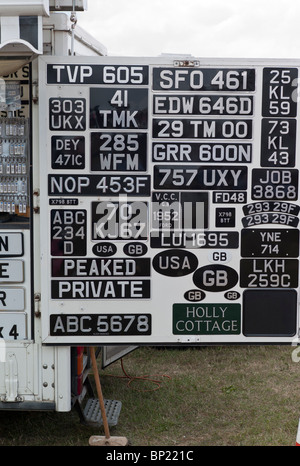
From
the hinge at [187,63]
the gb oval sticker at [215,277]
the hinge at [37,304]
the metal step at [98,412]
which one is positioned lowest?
the metal step at [98,412]

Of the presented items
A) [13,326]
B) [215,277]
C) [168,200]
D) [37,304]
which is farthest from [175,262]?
[13,326]

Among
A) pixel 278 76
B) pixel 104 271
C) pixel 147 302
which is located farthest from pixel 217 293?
pixel 278 76

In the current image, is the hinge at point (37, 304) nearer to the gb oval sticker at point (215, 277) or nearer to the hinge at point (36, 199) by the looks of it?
the hinge at point (36, 199)

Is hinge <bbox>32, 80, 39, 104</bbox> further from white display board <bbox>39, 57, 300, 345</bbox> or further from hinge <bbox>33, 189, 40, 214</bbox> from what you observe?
hinge <bbox>33, 189, 40, 214</bbox>

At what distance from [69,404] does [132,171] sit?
1577 mm

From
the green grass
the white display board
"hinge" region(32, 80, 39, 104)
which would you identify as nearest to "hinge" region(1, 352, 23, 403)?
the white display board

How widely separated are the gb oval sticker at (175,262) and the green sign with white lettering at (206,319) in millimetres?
224

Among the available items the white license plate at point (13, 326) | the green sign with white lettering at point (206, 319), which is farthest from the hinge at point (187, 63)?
the white license plate at point (13, 326)

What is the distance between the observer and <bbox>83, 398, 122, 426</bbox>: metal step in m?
4.18

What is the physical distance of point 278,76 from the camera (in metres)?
3.47

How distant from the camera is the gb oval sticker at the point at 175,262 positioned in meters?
3.59

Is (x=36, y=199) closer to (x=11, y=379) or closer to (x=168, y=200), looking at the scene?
(x=168, y=200)
